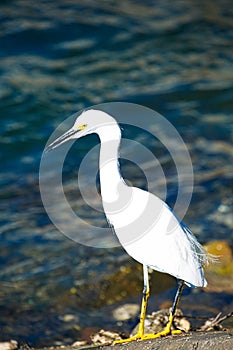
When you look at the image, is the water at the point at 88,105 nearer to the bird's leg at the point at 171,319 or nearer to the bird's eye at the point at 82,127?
the bird's leg at the point at 171,319

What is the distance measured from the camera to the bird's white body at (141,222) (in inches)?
180

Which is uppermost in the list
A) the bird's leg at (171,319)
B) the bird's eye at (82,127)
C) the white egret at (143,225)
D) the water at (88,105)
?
the bird's eye at (82,127)

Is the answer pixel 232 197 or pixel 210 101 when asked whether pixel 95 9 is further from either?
pixel 232 197

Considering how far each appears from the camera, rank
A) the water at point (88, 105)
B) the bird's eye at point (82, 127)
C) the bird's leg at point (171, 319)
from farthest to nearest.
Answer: the water at point (88, 105) < the bird's eye at point (82, 127) < the bird's leg at point (171, 319)

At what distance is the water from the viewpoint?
7.41 metres

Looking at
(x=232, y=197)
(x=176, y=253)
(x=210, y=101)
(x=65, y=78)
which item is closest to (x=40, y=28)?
(x=65, y=78)

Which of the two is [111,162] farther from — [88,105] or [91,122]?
[88,105]

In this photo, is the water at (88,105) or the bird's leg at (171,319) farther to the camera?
the water at (88,105)

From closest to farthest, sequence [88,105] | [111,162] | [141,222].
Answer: [141,222] < [111,162] < [88,105]

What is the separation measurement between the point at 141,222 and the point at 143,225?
0.03 m

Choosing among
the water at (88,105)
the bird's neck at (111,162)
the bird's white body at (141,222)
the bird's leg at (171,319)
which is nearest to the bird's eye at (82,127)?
the bird's white body at (141,222)

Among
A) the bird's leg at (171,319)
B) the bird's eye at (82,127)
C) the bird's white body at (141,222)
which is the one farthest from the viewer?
the bird's eye at (82,127)

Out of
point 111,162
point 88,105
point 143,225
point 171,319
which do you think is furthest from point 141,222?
point 88,105

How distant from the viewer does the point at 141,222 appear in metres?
4.72
